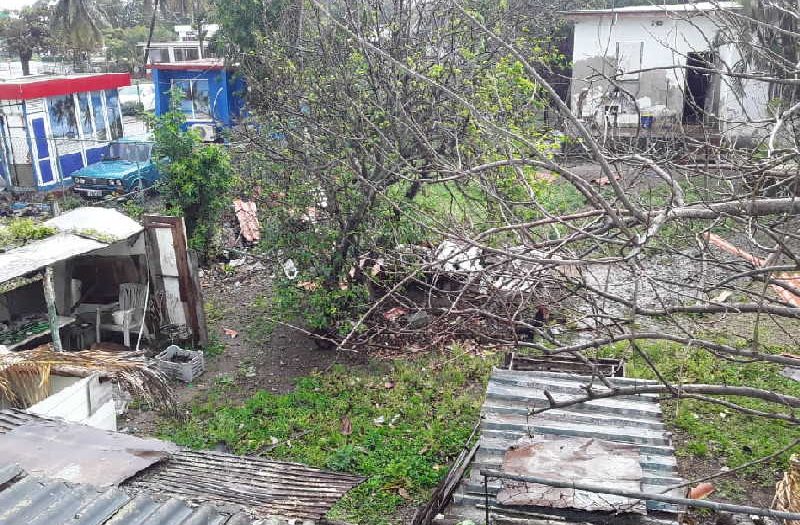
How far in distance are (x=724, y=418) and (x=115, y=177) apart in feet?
38.9

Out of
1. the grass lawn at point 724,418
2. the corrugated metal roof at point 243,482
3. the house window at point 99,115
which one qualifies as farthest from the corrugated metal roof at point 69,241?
the house window at point 99,115

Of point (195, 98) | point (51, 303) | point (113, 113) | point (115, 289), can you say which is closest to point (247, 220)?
point (115, 289)

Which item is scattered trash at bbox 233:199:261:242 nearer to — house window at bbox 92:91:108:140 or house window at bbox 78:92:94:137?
house window at bbox 78:92:94:137

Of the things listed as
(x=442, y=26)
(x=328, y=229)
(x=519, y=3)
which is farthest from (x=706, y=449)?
(x=519, y=3)

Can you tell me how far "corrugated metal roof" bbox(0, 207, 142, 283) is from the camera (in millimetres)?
7297

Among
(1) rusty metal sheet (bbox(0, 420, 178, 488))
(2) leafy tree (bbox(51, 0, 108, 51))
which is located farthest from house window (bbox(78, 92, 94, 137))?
(1) rusty metal sheet (bbox(0, 420, 178, 488))

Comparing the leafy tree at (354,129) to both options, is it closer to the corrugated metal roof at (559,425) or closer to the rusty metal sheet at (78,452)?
the corrugated metal roof at (559,425)

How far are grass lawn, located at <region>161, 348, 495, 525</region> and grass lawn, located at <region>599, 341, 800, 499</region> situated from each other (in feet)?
6.59

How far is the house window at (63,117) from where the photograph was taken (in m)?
16.0

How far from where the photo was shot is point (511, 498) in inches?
171

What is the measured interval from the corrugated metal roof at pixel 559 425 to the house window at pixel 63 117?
537 inches

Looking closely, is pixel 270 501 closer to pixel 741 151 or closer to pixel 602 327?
pixel 602 327

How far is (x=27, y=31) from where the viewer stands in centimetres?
2841

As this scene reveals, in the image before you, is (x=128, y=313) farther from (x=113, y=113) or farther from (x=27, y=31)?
(x=27, y=31)
